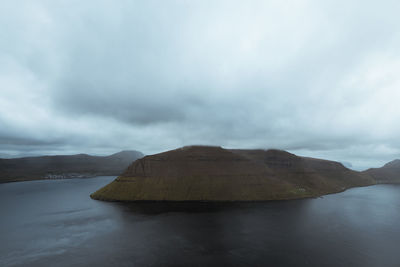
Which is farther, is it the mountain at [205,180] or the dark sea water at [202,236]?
the mountain at [205,180]

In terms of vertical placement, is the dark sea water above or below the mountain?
below

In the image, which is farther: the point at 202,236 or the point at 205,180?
the point at 205,180

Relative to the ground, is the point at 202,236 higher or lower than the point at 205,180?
lower

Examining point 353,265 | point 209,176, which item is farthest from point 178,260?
point 209,176

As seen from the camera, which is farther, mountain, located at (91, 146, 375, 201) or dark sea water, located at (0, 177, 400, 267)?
mountain, located at (91, 146, 375, 201)

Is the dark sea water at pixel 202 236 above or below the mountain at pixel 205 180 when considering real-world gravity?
below

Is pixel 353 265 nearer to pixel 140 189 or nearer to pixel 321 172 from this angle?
pixel 140 189
